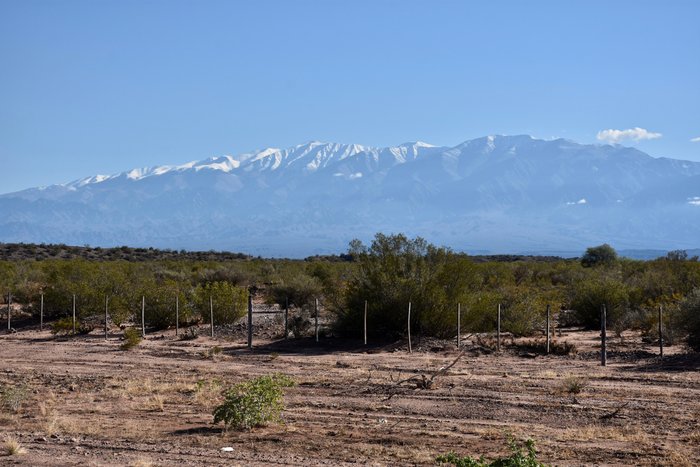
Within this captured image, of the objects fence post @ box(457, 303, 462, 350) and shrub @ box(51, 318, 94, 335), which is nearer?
fence post @ box(457, 303, 462, 350)

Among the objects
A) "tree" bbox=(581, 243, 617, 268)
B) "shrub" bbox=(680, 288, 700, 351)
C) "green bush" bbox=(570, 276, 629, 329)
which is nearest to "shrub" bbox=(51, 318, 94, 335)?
"green bush" bbox=(570, 276, 629, 329)

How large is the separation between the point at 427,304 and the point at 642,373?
764 centimetres

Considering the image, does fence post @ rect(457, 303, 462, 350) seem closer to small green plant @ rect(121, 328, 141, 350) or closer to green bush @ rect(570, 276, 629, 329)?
green bush @ rect(570, 276, 629, 329)

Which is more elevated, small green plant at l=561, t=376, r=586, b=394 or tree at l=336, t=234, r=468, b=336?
tree at l=336, t=234, r=468, b=336

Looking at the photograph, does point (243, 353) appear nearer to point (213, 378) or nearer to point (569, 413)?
point (213, 378)

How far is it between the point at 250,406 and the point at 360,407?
8.00 feet

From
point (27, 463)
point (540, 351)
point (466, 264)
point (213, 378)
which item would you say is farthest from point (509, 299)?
point (27, 463)

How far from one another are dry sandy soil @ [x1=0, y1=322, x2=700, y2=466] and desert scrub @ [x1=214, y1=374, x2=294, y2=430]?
0.63 feet

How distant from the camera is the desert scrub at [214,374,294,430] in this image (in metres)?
13.2

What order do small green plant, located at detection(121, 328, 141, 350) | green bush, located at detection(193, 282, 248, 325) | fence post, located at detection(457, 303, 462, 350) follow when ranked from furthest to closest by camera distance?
1. green bush, located at detection(193, 282, 248, 325)
2. small green plant, located at detection(121, 328, 141, 350)
3. fence post, located at detection(457, 303, 462, 350)

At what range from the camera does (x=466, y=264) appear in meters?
26.3

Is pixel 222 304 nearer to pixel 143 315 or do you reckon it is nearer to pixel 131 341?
pixel 143 315

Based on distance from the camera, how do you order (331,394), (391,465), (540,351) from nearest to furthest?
(391,465) → (331,394) → (540,351)

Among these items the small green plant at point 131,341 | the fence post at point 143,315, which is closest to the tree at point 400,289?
the small green plant at point 131,341
